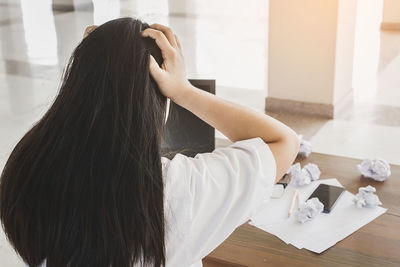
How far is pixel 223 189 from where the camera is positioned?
3.27 feet

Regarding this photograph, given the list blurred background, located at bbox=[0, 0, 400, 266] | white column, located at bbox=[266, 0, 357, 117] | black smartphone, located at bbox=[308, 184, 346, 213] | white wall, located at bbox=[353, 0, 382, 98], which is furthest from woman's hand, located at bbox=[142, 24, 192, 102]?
white wall, located at bbox=[353, 0, 382, 98]

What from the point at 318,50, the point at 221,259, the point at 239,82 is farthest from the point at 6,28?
the point at 221,259

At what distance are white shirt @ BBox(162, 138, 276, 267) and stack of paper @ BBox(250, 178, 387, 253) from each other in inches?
26.6

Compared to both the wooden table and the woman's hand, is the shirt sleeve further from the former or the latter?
the wooden table

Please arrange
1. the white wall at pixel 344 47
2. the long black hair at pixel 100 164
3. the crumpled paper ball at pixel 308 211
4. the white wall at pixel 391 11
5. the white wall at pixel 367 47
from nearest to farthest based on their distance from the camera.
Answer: the long black hair at pixel 100 164, the crumpled paper ball at pixel 308 211, the white wall at pixel 344 47, the white wall at pixel 367 47, the white wall at pixel 391 11

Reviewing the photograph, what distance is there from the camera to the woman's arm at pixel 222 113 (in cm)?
107

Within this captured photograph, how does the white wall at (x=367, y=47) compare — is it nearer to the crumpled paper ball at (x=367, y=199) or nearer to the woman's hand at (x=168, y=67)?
the crumpled paper ball at (x=367, y=199)

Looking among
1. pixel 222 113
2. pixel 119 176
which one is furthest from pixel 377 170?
pixel 119 176

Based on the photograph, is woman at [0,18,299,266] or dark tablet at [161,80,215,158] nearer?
woman at [0,18,299,266]

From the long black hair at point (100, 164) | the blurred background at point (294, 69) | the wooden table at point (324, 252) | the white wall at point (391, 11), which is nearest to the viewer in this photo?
the long black hair at point (100, 164)

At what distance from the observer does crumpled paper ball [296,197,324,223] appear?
1794 millimetres

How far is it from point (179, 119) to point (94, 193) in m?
1.17

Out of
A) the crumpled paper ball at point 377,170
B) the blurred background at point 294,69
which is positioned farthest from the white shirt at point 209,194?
the blurred background at point 294,69

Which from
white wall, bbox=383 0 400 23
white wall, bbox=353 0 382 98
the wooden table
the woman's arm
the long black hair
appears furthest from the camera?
white wall, bbox=383 0 400 23
